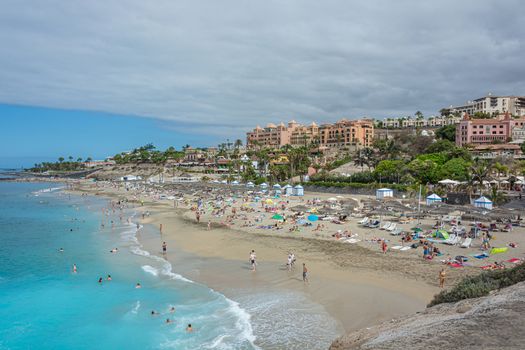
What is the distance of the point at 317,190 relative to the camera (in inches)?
2408

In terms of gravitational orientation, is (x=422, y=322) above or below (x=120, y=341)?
above

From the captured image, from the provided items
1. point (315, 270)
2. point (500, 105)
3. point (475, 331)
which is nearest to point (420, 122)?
point (500, 105)

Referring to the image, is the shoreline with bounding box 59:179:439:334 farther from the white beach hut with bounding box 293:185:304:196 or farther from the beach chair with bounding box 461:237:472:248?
the white beach hut with bounding box 293:185:304:196

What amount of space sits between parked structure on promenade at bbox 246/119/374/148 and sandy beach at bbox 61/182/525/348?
240 ft

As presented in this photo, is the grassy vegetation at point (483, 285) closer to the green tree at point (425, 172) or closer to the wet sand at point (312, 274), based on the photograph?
the wet sand at point (312, 274)

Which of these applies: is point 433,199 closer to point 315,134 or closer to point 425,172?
point 425,172

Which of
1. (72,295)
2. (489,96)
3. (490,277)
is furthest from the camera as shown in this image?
(489,96)

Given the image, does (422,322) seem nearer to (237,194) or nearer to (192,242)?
(192,242)

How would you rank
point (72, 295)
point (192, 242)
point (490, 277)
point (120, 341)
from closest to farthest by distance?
point (490, 277)
point (120, 341)
point (72, 295)
point (192, 242)

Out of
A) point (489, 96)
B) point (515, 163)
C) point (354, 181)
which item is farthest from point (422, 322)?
point (489, 96)

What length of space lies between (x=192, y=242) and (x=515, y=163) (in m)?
48.2

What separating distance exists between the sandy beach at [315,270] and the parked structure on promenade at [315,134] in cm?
7316

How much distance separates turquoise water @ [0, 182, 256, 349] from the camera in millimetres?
14117

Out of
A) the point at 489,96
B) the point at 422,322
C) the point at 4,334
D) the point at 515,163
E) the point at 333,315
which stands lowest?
the point at 4,334
